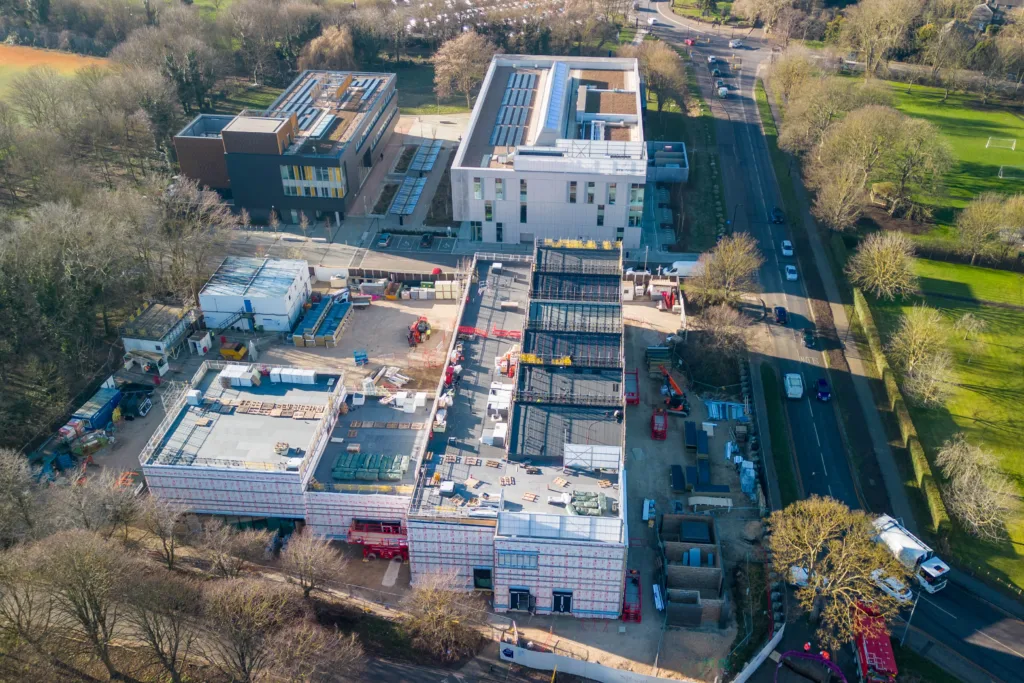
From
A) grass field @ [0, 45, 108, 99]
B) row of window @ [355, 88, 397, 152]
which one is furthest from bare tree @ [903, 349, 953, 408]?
grass field @ [0, 45, 108, 99]

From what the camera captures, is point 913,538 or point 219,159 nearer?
point 913,538

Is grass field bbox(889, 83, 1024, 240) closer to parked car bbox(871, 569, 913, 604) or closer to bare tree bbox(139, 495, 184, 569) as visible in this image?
parked car bbox(871, 569, 913, 604)

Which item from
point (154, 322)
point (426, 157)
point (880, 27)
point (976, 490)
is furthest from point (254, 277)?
point (880, 27)

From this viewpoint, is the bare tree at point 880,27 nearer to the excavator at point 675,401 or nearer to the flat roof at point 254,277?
the excavator at point 675,401

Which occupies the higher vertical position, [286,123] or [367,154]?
[286,123]

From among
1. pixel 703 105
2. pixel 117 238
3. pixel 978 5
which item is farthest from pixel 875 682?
pixel 978 5

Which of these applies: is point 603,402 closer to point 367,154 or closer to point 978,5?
point 367,154
